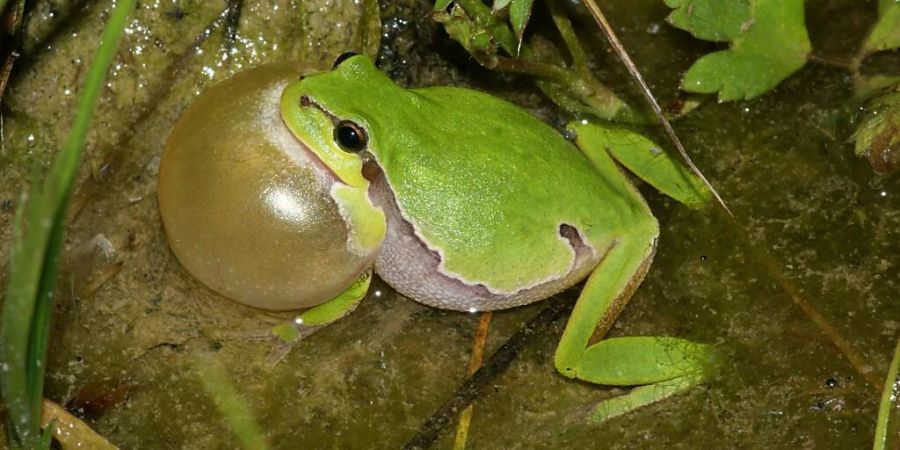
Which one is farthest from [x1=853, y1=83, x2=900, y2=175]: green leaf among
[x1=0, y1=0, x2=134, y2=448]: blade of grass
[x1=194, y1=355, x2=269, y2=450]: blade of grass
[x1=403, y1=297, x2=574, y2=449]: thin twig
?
[x1=0, y1=0, x2=134, y2=448]: blade of grass

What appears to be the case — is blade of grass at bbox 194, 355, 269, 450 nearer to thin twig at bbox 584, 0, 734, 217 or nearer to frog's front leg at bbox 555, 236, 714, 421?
frog's front leg at bbox 555, 236, 714, 421

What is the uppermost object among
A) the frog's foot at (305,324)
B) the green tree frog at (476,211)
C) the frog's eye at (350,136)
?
the frog's eye at (350,136)

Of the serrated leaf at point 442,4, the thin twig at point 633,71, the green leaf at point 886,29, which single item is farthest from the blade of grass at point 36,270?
the green leaf at point 886,29

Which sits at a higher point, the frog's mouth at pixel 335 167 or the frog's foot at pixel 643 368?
the frog's mouth at pixel 335 167

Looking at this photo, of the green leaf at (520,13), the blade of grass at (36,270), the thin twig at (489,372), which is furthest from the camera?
the thin twig at (489,372)

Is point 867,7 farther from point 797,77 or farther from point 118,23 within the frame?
point 118,23

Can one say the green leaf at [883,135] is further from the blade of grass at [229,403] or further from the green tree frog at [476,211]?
the blade of grass at [229,403]

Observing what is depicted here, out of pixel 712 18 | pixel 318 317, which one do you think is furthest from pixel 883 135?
pixel 318 317
